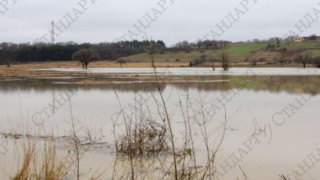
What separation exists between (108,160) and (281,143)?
3.11 m

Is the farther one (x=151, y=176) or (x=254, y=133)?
(x=254, y=133)

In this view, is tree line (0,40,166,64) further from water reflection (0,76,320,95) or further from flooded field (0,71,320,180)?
flooded field (0,71,320,180)

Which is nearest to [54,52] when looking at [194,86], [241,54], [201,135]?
[241,54]

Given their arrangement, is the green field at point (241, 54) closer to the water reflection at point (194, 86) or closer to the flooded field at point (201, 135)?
the water reflection at point (194, 86)

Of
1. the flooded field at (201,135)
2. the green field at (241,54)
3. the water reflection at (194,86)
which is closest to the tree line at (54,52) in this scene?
the green field at (241,54)

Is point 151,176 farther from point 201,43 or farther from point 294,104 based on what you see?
point 201,43

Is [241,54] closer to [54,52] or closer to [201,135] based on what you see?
[54,52]

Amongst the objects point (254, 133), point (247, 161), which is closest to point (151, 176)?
point (247, 161)

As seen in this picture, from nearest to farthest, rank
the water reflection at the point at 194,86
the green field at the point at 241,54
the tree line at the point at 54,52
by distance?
the water reflection at the point at 194,86
the green field at the point at 241,54
the tree line at the point at 54,52

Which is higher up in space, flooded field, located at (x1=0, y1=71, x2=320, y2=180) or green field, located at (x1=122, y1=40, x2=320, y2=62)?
green field, located at (x1=122, y1=40, x2=320, y2=62)

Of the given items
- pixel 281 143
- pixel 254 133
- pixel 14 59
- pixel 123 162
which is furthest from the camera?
pixel 14 59

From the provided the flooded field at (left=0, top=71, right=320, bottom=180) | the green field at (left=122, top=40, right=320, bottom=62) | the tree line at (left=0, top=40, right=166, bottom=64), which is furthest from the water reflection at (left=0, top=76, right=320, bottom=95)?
the tree line at (left=0, top=40, right=166, bottom=64)

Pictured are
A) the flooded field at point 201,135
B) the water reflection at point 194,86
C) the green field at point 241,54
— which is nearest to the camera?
the flooded field at point 201,135

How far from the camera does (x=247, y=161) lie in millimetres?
6297
